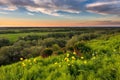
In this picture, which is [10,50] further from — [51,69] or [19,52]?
[51,69]

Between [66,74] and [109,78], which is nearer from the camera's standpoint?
[109,78]

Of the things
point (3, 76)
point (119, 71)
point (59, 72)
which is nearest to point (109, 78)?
point (119, 71)

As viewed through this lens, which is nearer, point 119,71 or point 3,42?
point 119,71

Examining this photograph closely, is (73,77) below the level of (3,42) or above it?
above

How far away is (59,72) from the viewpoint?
5.57 metres

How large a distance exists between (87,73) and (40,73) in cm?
119

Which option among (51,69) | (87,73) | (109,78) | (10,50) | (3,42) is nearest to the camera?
(109,78)

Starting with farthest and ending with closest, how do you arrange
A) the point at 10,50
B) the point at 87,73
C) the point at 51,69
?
the point at 10,50 → the point at 51,69 → the point at 87,73

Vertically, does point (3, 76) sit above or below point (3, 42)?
above

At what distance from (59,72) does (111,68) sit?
1327 millimetres

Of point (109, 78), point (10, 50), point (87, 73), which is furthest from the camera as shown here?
point (10, 50)

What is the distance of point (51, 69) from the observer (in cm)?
604

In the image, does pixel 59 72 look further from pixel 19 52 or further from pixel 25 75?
pixel 19 52

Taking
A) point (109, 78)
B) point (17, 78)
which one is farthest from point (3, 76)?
point (109, 78)
